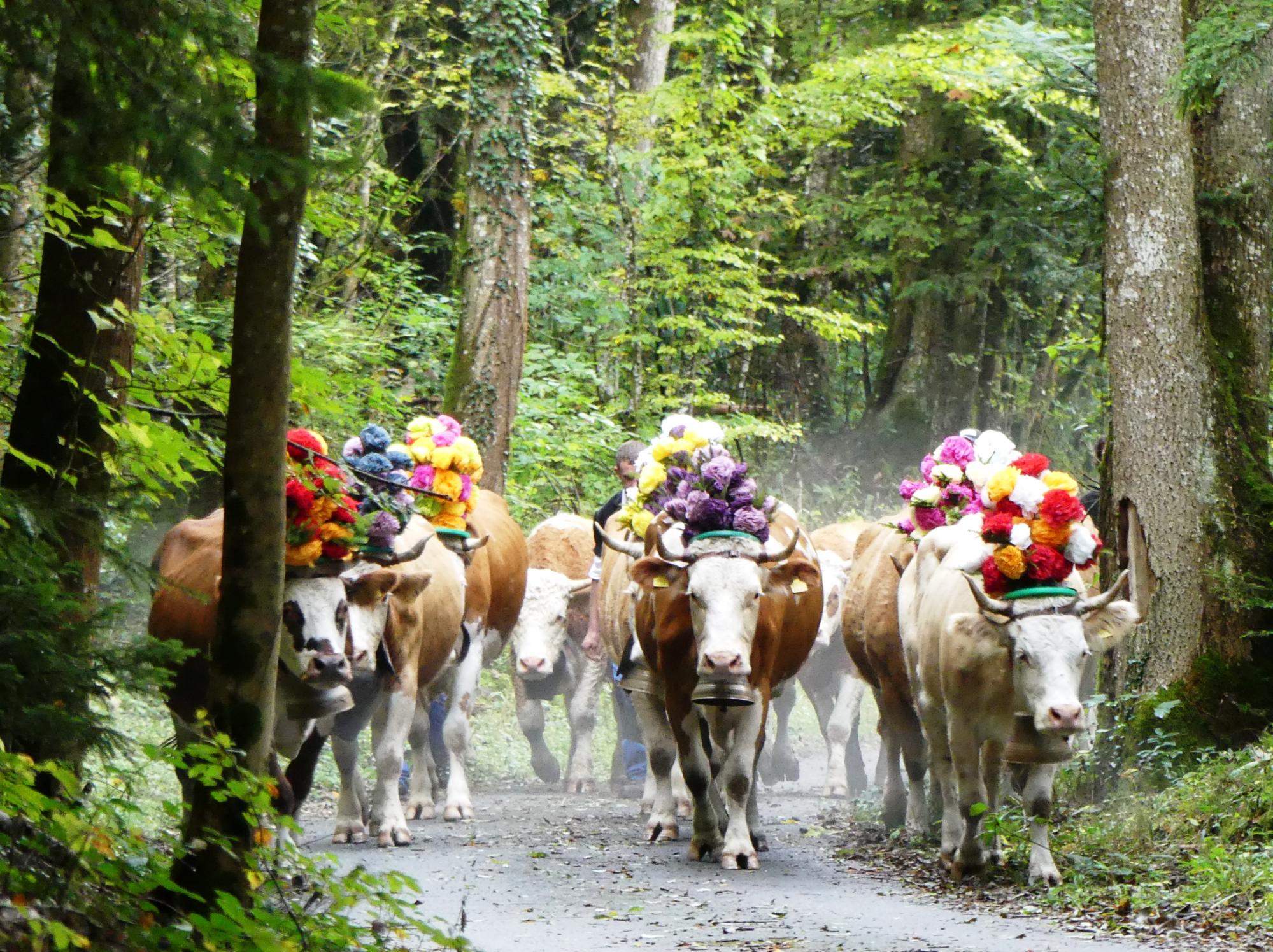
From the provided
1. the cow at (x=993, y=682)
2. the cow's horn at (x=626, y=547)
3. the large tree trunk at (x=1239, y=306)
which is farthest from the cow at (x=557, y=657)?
the large tree trunk at (x=1239, y=306)

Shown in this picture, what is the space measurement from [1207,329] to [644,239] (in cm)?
1245

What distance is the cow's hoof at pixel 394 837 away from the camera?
977 centimetres

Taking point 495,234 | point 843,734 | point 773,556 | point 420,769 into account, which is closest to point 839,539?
point 843,734

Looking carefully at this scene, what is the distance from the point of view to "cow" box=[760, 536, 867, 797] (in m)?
14.6

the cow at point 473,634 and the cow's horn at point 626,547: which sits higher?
the cow's horn at point 626,547

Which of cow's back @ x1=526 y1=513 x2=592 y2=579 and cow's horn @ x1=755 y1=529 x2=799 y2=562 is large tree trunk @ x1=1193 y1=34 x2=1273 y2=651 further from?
cow's back @ x1=526 y1=513 x2=592 y2=579

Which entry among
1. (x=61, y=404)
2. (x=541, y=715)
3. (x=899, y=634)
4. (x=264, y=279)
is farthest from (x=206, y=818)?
(x=541, y=715)

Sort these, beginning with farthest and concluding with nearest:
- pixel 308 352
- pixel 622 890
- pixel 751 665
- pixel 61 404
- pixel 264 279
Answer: pixel 308 352 < pixel 751 665 < pixel 622 890 < pixel 61 404 < pixel 264 279

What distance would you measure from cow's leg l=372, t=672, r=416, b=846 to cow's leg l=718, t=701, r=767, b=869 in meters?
2.04

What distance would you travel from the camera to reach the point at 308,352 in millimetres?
11977

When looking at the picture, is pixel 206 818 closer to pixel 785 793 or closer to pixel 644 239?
pixel 785 793

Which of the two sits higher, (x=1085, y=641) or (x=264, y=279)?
(x=264, y=279)

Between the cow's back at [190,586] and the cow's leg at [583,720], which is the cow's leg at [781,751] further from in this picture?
the cow's back at [190,586]

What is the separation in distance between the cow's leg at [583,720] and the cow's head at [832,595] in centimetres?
207
